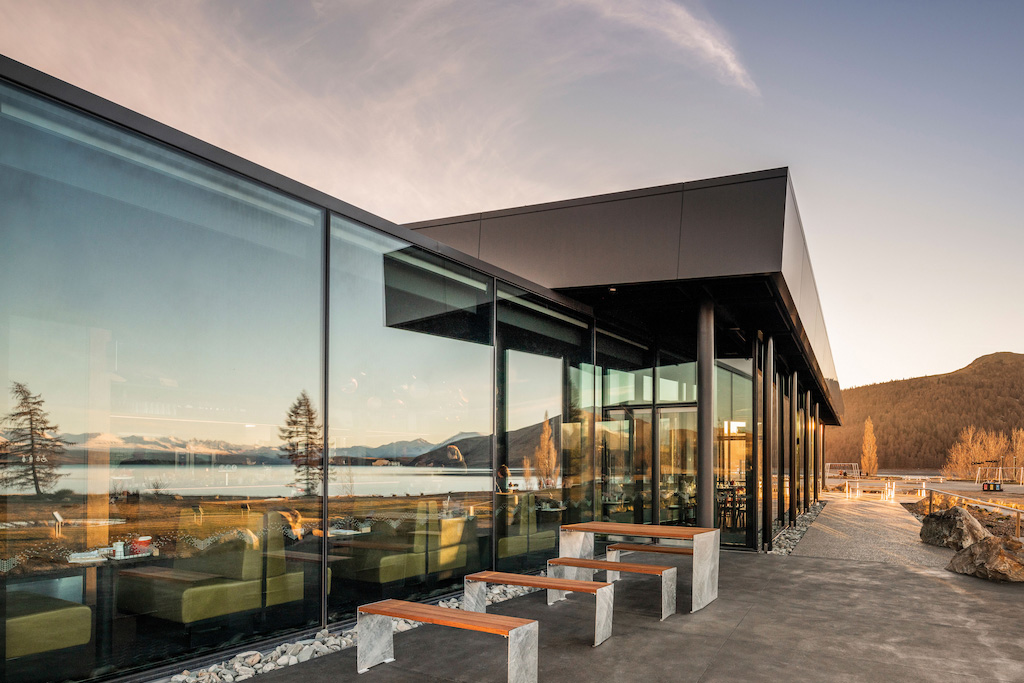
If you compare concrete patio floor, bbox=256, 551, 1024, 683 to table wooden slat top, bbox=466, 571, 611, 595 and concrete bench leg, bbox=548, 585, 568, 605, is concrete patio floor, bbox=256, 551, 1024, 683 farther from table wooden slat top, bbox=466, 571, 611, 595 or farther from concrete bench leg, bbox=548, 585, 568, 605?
table wooden slat top, bbox=466, 571, 611, 595

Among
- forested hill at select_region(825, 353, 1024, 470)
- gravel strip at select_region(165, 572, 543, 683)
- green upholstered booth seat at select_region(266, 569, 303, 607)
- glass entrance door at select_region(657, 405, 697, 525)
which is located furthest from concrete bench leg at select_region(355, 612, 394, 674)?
forested hill at select_region(825, 353, 1024, 470)

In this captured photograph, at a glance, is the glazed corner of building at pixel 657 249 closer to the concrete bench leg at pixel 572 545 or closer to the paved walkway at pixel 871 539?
the concrete bench leg at pixel 572 545


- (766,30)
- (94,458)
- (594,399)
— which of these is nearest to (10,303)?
(94,458)

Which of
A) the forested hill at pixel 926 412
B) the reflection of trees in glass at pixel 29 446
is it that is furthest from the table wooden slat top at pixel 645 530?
the forested hill at pixel 926 412

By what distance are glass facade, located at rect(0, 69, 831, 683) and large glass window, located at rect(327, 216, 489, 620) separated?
2 centimetres

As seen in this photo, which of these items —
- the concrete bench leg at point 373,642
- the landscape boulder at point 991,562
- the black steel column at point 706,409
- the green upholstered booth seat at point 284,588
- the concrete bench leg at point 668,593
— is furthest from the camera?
the black steel column at point 706,409

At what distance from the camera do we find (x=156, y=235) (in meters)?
4.45

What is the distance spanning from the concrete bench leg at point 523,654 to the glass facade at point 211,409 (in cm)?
195

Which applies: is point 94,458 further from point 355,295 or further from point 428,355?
point 428,355

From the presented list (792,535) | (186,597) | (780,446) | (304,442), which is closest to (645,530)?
(304,442)

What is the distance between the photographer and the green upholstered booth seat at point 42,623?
3592 millimetres

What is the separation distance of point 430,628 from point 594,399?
5.30 meters

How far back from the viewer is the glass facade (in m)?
3.78

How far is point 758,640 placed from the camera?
5770 mm
